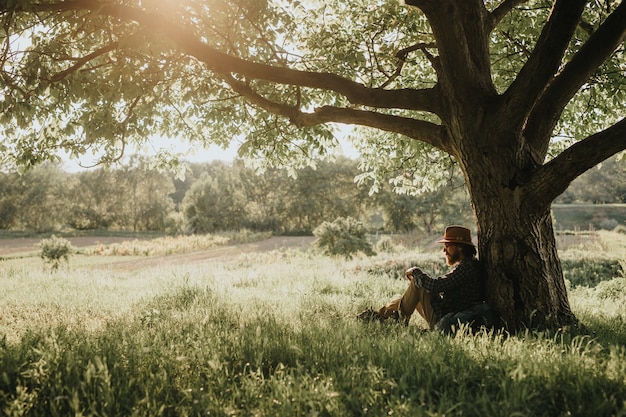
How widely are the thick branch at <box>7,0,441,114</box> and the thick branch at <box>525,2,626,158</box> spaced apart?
1257mm

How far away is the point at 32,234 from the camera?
4984cm

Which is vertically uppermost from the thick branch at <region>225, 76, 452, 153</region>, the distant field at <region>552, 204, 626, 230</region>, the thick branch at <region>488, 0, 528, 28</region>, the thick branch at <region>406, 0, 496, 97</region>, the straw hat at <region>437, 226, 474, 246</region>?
the thick branch at <region>488, 0, 528, 28</region>

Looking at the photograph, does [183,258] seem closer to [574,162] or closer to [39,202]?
[574,162]

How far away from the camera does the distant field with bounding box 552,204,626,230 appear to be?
51609 millimetres

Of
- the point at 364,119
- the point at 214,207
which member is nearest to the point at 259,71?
the point at 364,119

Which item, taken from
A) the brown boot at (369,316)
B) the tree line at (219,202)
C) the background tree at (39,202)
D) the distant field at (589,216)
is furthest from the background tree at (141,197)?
the brown boot at (369,316)

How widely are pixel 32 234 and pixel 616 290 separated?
59869mm

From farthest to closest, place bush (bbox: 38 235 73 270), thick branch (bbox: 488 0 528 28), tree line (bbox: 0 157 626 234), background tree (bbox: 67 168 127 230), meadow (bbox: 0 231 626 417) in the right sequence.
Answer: background tree (bbox: 67 168 127 230) < tree line (bbox: 0 157 626 234) < bush (bbox: 38 235 73 270) < thick branch (bbox: 488 0 528 28) < meadow (bbox: 0 231 626 417)

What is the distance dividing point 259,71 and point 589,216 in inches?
2707

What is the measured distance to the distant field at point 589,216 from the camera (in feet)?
169

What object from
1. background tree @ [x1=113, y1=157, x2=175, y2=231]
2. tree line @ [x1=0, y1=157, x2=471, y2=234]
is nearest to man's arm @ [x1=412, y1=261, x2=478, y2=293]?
tree line @ [x1=0, y1=157, x2=471, y2=234]

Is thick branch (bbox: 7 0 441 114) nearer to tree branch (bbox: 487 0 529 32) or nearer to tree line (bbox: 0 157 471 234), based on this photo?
tree branch (bbox: 487 0 529 32)

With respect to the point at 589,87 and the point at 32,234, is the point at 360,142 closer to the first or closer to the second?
the point at 589,87

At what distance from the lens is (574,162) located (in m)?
4.03
